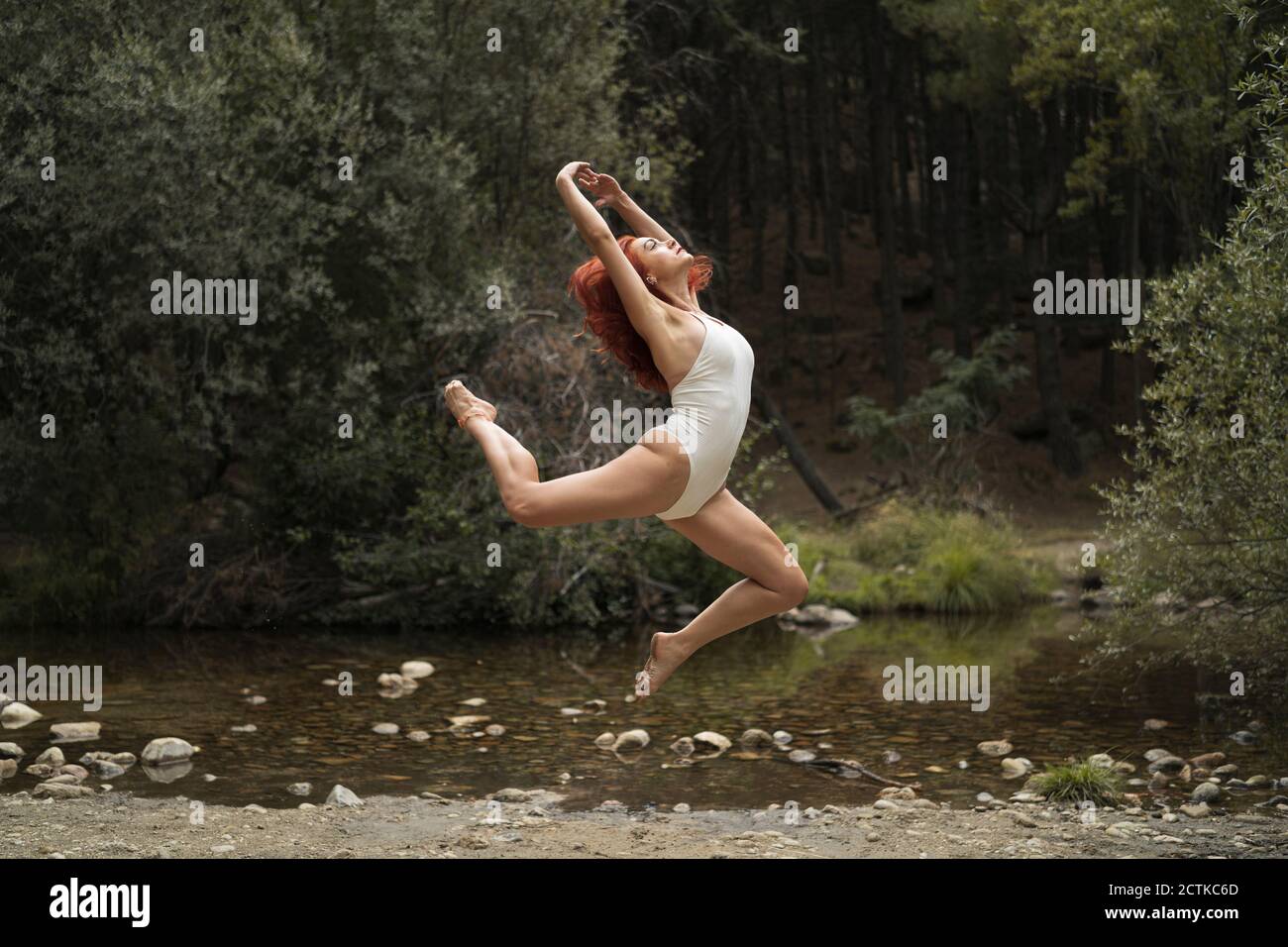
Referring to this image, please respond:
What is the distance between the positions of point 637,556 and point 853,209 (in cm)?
2357

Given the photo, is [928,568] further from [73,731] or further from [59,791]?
[59,791]

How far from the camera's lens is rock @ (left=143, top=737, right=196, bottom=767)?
10203 mm

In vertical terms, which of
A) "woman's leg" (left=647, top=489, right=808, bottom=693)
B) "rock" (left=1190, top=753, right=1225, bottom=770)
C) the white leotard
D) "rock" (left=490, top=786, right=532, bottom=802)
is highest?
the white leotard

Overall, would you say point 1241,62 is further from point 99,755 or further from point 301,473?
point 99,755

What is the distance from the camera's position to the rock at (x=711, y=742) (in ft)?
35.7

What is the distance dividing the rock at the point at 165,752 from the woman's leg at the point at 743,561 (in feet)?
17.4

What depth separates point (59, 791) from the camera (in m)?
9.05

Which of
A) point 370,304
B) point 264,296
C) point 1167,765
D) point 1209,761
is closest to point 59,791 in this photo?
point 1167,765

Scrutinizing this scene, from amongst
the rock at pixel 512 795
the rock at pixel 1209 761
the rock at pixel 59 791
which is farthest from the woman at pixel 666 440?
the rock at pixel 1209 761

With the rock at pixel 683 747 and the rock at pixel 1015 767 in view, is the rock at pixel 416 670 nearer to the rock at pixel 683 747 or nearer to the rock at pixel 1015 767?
the rock at pixel 683 747

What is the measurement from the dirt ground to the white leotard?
2271 mm

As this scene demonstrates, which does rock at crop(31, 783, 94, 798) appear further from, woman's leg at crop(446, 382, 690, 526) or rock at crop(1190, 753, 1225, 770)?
rock at crop(1190, 753, 1225, 770)

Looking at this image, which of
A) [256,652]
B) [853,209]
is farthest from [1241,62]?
[853,209]

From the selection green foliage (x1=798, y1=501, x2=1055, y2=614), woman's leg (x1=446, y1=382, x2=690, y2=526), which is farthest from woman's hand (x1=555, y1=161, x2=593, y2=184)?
green foliage (x1=798, y1=501, x2=1055, y2=614)
